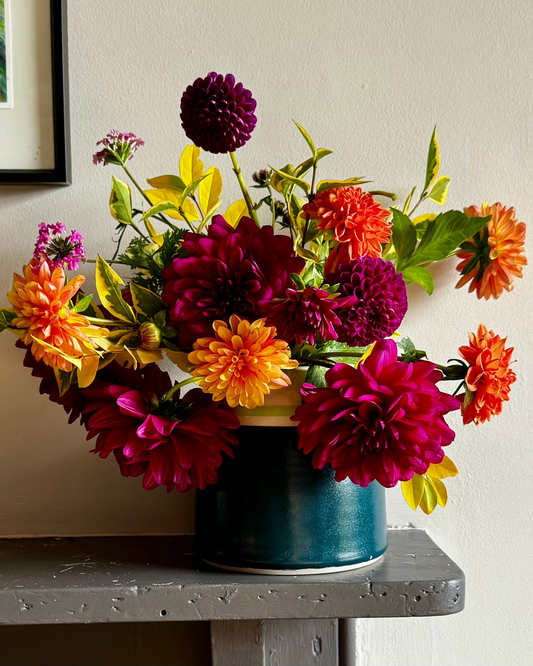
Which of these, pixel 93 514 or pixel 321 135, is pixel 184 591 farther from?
pixel 321 135

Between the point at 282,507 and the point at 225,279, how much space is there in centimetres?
20

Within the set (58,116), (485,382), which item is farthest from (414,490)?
(58,116)

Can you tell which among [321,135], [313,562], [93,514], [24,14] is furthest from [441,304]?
[24,14]

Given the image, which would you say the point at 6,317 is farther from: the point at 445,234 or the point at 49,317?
the point at 445,234

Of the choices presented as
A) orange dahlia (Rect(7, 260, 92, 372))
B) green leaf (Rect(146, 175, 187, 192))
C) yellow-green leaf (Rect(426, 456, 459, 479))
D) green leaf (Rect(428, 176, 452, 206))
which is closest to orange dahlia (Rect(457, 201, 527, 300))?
green leaf (Rect(428, 176, 452, 206))

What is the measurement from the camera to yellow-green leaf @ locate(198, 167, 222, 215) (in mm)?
594

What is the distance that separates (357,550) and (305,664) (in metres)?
0.18

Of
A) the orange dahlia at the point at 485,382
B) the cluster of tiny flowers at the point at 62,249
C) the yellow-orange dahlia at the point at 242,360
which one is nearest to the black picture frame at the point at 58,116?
the cluster of tiny flowers at the point at 62,249

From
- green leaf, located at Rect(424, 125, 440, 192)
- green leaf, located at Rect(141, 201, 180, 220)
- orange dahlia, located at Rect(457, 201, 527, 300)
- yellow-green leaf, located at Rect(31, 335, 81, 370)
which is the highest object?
green leaf, located at Rect(424, 125, 440, 192)

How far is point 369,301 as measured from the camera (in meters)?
0.44

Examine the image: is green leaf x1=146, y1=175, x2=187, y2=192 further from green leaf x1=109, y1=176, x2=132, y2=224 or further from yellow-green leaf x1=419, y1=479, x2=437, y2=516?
yellow-green leaf x1=419, y1=479, x2=437, y2=516

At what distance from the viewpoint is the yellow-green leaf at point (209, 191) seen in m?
0.59

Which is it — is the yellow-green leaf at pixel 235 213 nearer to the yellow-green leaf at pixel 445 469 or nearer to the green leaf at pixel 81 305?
the green leaf at pixel 81 305

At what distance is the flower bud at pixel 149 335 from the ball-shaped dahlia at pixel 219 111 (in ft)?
0.51
